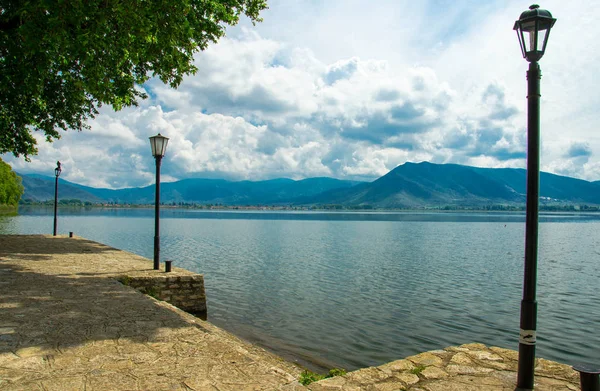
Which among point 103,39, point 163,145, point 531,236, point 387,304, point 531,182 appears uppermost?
point 103,39

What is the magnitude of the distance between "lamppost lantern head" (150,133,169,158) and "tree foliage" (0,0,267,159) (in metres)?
1.70

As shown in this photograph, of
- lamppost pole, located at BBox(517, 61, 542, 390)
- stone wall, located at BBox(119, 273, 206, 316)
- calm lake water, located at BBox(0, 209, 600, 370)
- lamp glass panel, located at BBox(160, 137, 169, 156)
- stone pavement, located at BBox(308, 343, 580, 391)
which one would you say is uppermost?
lamp glass panel, located at BBox(160, 137, 169, 156)

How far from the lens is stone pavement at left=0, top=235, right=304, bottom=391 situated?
556cm

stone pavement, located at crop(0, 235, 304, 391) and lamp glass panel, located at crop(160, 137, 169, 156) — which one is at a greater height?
lamp glass panel, located at crop(160, 137, 169, 156)

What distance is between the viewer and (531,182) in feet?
19.1

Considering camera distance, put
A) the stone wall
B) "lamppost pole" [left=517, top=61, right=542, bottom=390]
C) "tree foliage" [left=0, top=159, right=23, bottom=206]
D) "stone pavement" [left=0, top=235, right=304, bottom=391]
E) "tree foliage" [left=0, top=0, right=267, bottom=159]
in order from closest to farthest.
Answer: "stone pavement" [left=0, top=235, right=304, bottom=391] → "lamppost pole" [left=517, top=61, right=542, bottom=390] → "tree foliage" [left=0, top=0, right=267, bottom=159] → the stone wall → "tree foliage" [left=0, top=159, right=23, bottom=206]

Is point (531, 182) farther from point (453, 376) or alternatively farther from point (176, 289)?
point (176, 289)

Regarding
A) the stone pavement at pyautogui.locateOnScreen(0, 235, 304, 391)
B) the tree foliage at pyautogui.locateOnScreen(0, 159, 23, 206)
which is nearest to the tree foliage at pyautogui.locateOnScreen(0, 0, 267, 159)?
the stone pavement at pyautogui.locateOnScreen(0, 235, 304, 391)

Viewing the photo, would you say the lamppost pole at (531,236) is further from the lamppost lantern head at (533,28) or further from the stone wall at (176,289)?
the stone wall at (176,289)

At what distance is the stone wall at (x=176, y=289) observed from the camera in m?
13.2

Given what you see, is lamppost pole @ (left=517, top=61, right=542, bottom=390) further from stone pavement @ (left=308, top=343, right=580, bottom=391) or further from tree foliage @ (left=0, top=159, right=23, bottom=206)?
tree foliage @ (left=0, top=159, right=23, bottom=206)

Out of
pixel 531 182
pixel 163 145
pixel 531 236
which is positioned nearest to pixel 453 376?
pixel 531 236

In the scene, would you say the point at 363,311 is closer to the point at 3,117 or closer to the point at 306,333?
the point at 306,333

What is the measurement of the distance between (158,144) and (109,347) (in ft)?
34.0
